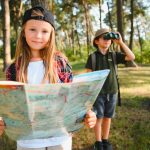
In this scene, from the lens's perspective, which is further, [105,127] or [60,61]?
[105,127]

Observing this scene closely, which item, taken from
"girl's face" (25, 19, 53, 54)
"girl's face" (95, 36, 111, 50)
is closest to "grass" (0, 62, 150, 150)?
"girl's face" (95, 36, 111, 50)

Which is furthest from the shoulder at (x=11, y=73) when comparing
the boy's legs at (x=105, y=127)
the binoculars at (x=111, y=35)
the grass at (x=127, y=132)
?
the grass at (x=127, y=132)

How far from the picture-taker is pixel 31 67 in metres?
2.53

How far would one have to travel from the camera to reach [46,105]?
2.07 meters

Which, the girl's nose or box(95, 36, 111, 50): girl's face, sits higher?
the girl's nose

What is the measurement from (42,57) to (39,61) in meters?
0.04

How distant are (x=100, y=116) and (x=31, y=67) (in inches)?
105

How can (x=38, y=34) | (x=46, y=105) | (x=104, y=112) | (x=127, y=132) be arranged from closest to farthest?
(x=46, y=105) < (x=38, y=34) < (x=104, y=112) < (x=127, y=132)

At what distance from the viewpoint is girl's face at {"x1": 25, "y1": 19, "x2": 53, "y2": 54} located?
2424 mm

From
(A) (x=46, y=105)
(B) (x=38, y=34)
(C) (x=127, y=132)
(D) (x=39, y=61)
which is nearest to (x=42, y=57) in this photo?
(D) (x=39, y=61)

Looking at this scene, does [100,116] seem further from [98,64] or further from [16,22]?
[16,22]

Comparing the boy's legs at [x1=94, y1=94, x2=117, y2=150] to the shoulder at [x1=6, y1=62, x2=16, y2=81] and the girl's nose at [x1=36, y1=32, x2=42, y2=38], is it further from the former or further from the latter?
the girl's nose at [x1=36, y1=32, x2=42, y2=38]

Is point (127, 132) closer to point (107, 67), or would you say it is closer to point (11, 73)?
point (107, 67)

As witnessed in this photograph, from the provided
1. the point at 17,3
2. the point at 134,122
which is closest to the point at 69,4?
the point at 17,3
